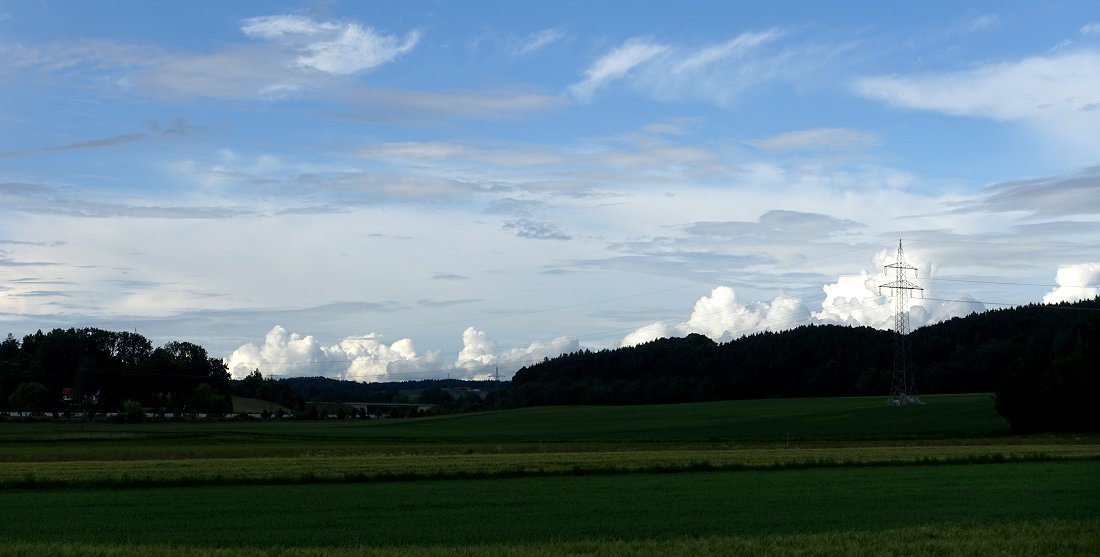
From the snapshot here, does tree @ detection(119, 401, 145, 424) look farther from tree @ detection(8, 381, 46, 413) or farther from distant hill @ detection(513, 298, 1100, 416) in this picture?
distant hill @ detection(513, 298, 1100, 416)

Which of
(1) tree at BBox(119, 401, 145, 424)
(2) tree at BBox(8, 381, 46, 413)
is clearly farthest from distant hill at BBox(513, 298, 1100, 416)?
(2) tree at BBox(8, 381, 46, 413)

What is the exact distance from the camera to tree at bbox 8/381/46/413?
174 metres

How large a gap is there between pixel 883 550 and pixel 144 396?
199412 mm

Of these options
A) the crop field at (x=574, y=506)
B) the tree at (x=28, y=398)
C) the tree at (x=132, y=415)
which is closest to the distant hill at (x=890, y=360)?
the tree at (x=132, y=415)

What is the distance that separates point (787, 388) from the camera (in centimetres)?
18950

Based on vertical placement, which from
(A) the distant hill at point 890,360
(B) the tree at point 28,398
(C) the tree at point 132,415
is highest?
(A) the distant hill at point 890,360

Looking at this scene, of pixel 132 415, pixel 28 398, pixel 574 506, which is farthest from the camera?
pixel 28 398

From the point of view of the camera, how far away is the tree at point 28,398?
174 metres

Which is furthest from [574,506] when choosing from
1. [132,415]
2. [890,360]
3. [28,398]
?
[28,398]

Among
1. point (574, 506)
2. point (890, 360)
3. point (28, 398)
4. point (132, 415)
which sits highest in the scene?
point (890, 360)

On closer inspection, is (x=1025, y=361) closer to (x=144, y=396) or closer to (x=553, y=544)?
(x=553, y=544)

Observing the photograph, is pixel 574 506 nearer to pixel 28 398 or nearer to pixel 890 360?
pixel 890 360

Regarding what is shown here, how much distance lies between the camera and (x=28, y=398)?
17462 centimetres

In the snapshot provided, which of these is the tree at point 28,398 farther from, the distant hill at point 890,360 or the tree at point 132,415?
the distant hill at point 890,360
